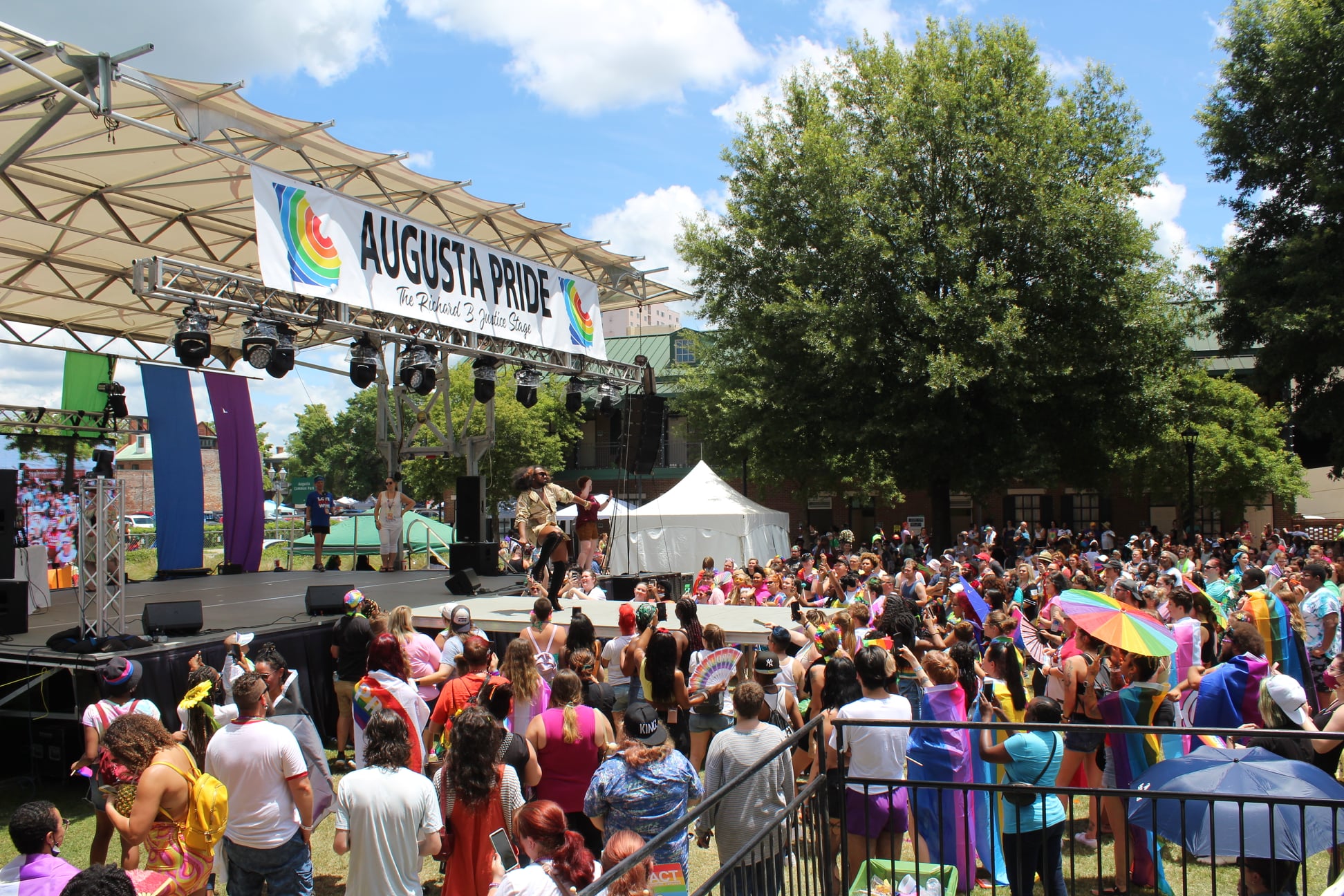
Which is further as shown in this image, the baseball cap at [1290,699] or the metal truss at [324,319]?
the metal truss at [324,319]

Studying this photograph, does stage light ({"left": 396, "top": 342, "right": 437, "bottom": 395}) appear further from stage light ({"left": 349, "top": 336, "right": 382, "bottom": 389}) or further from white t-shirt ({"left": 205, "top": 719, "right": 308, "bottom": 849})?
white t-shirt ({"left": 205, "top": 719, "right": 308, "bottom": 849})

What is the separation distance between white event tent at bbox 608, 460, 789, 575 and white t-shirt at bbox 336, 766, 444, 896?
16.8 meters

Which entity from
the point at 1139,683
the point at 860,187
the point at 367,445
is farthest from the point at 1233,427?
the point at 367,445

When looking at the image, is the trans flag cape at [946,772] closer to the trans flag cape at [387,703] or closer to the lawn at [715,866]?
the lawn at [715,866]

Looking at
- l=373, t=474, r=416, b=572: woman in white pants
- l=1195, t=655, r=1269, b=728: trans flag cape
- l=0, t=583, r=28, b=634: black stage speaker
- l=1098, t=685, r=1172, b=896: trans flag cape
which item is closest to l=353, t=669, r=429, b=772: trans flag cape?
l=1098, t=685, r=1172, b=896: trans flag cape

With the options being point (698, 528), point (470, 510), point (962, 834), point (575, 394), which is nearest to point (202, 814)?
point (962, 834)

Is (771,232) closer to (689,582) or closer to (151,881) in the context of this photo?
(689,582)

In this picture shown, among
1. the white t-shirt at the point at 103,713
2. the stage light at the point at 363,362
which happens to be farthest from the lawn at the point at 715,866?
the stage light at the point at 363,362

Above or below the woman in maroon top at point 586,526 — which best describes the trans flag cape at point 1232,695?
below

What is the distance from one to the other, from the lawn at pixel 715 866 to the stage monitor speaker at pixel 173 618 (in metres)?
1.58

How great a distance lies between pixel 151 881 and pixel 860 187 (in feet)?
65.2

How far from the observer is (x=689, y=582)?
51.8 ft

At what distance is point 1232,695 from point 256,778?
210 inches

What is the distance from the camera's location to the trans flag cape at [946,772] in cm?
468
